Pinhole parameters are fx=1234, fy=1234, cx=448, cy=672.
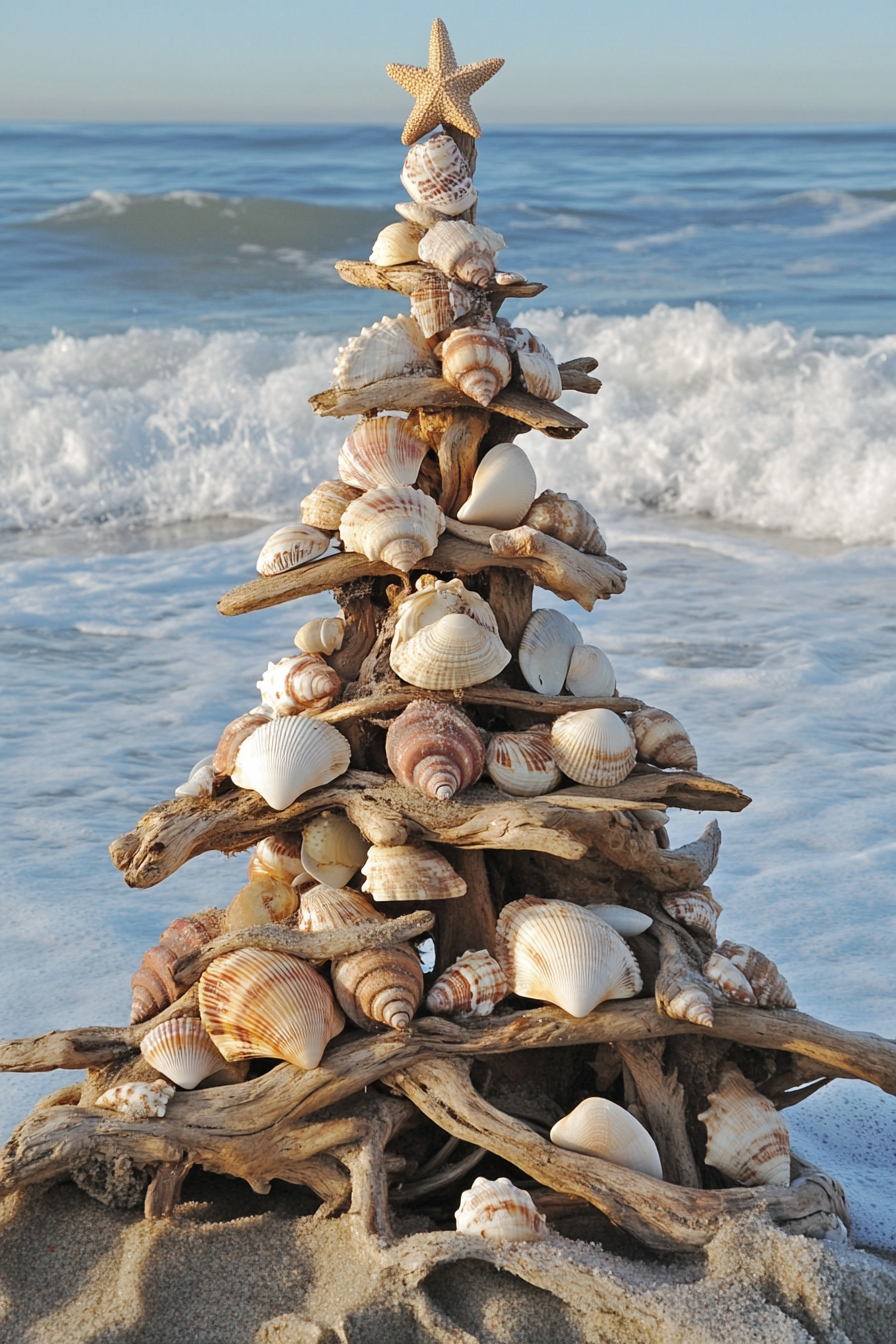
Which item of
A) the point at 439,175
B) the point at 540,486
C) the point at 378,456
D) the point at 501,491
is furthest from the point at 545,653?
the point at 540,486

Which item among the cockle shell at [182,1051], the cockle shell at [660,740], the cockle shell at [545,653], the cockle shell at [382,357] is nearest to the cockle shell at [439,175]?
the cockle shell at [382,357]

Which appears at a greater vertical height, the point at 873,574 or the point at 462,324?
the point at 462,324

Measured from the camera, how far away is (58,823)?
236 inches

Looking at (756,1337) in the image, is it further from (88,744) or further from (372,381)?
(88,744)

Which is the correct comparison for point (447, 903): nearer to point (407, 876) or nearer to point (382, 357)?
point (407, 876)

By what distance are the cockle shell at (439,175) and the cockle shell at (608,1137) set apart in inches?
84.8

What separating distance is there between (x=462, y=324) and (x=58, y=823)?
388 centimetres

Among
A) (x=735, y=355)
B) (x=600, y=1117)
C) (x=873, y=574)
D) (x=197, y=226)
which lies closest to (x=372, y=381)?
(x=600, y=1117)

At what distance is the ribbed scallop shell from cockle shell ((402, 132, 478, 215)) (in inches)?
40.3

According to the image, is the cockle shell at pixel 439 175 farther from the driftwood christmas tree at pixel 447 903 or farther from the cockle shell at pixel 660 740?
the cockle shell at pixel 660 740

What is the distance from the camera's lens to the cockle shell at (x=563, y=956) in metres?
2.77

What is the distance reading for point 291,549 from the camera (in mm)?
Answer: 3035

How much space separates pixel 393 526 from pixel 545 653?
0.51m

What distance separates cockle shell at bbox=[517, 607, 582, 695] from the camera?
306 cm
